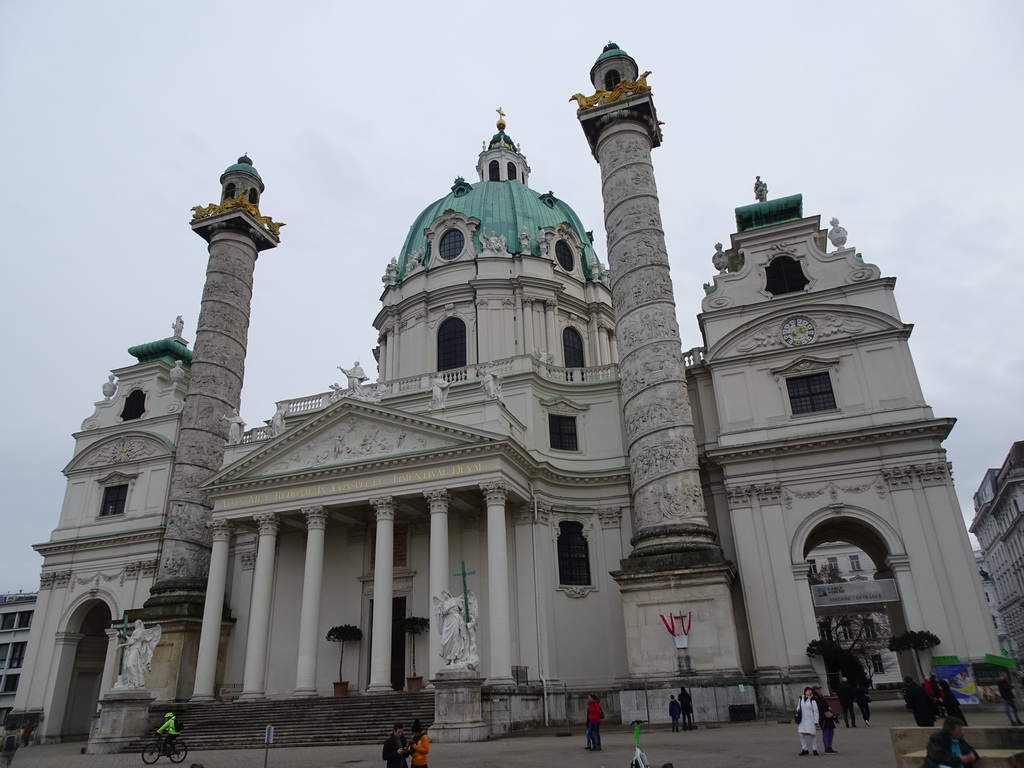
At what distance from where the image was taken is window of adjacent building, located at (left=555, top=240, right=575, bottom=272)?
39.3m

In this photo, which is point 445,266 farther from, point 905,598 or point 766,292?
point 905,598

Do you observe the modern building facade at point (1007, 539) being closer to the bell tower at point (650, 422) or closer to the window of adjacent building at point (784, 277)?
the window of adjacent building at point (784, 277)

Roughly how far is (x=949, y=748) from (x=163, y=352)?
38.5 meters

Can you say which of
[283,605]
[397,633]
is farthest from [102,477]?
[397,633]

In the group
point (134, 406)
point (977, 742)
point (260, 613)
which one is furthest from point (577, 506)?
point (134, 406)

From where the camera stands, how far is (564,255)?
39.6 metres

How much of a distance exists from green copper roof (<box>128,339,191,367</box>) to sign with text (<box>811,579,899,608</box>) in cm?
3133

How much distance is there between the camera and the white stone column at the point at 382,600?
23.3 m

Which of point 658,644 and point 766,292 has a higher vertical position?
point 766,292

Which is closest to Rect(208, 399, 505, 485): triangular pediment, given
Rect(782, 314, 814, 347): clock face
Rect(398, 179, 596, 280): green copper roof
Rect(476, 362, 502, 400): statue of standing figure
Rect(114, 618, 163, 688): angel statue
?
Rect(476, 362, 502, 400): statue of standing figure

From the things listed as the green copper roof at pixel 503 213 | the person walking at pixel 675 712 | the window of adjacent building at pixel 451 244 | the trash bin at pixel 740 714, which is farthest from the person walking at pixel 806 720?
the window of adjacent building at pixel 451 244

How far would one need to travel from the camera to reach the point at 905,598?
2306cm

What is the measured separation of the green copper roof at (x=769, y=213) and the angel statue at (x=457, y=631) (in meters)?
19.1

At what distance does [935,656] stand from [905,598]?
1759mm
